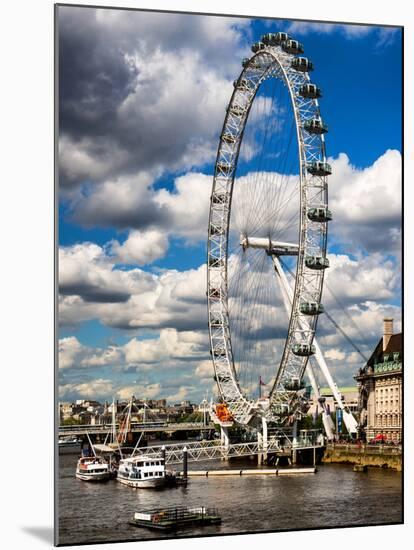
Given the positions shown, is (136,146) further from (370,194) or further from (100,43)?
(370,194)

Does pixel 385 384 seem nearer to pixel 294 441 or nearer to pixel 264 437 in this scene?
pixel 294 441

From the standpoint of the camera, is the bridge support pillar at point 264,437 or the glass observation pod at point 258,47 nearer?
the glass observation pod at point 258,47

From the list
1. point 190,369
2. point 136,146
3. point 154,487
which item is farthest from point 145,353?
point 136,146

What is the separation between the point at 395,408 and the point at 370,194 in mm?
2681

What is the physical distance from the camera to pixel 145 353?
13156 mm

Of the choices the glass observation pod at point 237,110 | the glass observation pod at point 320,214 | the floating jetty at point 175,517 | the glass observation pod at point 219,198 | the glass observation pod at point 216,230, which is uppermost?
the glass observation pod at point 237,110

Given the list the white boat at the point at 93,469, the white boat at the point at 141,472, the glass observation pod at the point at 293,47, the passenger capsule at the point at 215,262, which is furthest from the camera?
the passenger capsule at the point at 215,262

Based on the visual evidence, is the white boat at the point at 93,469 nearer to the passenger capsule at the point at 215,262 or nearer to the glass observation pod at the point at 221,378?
the glass observation pod at the point at 221,378

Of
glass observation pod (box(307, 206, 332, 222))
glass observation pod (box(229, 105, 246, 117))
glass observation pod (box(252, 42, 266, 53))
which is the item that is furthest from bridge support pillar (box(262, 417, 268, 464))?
glass observation pod (box(252, 42, 266, 53))

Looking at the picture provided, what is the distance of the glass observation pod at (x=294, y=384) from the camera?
563 inches

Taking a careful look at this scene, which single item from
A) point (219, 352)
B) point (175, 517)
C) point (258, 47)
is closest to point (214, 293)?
point (219, 352)

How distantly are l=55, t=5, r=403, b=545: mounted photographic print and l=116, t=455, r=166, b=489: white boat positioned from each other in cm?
3

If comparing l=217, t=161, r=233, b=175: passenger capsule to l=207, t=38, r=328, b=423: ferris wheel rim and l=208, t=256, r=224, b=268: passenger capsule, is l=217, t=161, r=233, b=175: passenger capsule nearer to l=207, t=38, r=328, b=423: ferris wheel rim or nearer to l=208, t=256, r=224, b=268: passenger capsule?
l=207, t=38, r=328, b=423: ferris wheel rim

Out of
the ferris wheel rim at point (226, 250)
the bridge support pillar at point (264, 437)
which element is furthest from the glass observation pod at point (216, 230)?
the bridge support pillar at point (264, 437)
